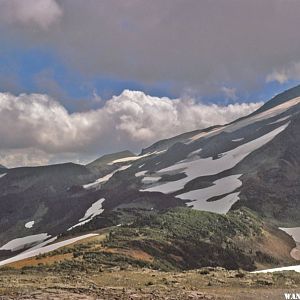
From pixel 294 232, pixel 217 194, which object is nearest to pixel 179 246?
pixel 294 232

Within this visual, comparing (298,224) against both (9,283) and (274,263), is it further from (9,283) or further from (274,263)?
(9,283)

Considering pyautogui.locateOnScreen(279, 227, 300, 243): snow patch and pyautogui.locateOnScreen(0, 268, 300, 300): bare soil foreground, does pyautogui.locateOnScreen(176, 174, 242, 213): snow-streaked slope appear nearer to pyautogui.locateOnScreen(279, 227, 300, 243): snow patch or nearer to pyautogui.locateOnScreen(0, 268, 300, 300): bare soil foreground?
pyautogui.locateOnScreen(279, 227, 300, 243): snow patch

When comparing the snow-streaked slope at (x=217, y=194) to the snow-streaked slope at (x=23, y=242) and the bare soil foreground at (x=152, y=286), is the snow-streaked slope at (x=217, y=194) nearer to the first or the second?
the snow-streaked slope at (x=23, y=242)

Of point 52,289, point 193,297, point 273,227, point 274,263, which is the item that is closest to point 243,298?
point 193,297

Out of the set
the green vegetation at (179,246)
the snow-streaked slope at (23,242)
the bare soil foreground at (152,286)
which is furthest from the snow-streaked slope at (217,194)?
the bare soil foreground at (152,286)

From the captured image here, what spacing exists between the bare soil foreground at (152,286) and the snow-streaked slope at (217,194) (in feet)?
279

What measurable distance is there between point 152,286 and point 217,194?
118 m

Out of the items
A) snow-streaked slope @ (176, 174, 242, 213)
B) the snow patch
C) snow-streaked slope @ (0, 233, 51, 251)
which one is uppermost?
snow-streaked slope @ (0, 233, 51, 251)

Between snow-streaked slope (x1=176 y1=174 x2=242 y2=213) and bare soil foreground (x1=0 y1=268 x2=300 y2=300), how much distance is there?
84.9 metres

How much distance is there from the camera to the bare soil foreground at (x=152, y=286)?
33.7m

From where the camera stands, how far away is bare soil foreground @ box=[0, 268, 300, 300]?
1328 inches

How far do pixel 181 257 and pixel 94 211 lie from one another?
113008 mm

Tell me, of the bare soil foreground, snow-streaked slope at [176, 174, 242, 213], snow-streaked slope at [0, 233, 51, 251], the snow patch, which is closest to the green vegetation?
the snow patch

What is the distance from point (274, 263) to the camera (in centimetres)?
9188
